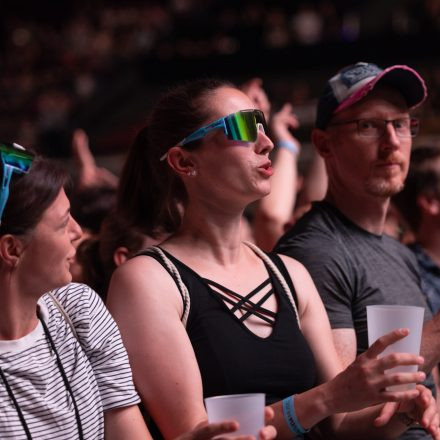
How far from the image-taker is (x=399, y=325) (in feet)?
6.89

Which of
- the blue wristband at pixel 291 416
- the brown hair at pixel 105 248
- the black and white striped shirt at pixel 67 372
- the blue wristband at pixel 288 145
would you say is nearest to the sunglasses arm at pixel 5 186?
the black and white striped shirt at pixel 67 372

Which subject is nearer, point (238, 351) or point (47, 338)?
point (47, 338)

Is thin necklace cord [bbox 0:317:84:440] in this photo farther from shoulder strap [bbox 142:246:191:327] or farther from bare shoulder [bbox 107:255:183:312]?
shoulder strap [bbox 142:246:191:327]

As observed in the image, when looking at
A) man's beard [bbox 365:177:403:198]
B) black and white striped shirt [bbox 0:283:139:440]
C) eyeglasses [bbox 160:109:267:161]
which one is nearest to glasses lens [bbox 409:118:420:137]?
man's beard [bbox 365:177:403:198]

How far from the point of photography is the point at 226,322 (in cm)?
232

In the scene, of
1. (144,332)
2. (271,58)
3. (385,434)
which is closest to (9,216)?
(144,332)

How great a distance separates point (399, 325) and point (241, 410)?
0.48 m

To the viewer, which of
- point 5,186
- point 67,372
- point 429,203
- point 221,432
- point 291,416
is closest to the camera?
point 221,432

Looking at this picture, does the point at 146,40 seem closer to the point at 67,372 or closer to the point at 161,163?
the point at 161,163

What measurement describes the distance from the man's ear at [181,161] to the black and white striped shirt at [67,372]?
0.44 metres

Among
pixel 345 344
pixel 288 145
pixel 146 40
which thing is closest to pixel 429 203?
pixel 288 145

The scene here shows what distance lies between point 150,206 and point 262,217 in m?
0.86

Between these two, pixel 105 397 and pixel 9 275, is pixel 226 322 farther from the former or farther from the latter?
pixel 9 275

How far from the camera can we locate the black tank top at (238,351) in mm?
2270
